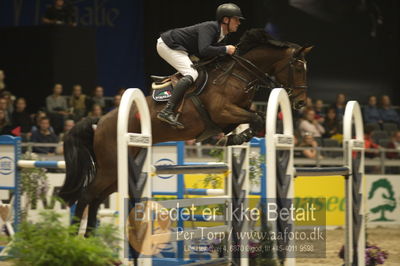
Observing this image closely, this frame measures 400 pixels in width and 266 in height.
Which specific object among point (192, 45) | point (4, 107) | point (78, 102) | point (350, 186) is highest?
point (192, 45)

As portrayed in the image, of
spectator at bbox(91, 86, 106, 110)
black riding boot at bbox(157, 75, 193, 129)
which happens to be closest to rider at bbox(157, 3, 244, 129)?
black riding boot at bbox(157, 75, 193, 129)

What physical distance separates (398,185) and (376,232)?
1.08 m

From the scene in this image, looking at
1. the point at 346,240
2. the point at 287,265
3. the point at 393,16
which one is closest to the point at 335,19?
the point at 393,16

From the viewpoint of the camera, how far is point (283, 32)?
13.5 meters

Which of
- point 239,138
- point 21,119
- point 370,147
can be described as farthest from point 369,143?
point 239,138

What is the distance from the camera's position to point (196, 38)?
600 cm

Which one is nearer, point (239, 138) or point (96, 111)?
point (239, 138)

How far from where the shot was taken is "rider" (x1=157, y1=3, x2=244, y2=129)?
5.81 metres

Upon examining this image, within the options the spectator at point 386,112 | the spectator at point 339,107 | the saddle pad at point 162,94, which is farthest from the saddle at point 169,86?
the spectator at point 386,112

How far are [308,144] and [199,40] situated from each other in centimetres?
507

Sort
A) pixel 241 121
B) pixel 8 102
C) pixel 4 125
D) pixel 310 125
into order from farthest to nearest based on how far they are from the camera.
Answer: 1. pixel 310 125
2. pixel 8 102
3. pixel 4 125
4. pixel 241 121

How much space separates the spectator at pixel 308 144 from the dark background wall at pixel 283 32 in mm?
3060

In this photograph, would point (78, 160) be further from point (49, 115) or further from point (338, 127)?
point (338, 127)

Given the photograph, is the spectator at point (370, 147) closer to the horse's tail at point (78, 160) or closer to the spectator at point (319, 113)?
the spectator at point (319, 113)
